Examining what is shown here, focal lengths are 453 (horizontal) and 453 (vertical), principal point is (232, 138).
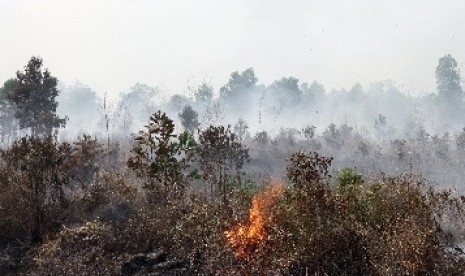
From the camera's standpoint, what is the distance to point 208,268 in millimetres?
9391

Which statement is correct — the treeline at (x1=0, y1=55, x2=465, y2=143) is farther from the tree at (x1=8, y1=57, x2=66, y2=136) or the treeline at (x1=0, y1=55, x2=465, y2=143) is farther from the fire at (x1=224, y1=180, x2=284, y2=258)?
the fire at (x1=224, y1=180, x2=284, y2=258)

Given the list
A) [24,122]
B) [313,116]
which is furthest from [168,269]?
[313,116]

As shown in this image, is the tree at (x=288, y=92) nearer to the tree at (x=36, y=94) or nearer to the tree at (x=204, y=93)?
the tree at (x=204, y=93)

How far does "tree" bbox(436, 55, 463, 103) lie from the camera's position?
92.5m

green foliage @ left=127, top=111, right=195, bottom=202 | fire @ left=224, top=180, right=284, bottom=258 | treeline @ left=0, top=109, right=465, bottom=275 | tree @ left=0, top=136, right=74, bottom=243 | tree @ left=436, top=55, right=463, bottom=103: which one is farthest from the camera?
tree @ left=436, top=55, right=463, bottom=103

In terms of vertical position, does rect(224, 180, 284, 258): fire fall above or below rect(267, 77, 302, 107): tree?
below

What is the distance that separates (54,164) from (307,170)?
27.0 ft

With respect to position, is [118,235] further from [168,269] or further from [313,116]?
[313,116]

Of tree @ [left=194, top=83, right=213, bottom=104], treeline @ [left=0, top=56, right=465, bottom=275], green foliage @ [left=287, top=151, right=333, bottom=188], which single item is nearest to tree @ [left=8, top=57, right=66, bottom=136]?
treeline @ [left=0, top=56, right=465, bottom=275]

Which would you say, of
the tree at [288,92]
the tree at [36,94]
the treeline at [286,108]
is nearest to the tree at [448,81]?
the treeline at [286,108]

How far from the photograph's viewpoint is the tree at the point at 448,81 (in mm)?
→ 92500

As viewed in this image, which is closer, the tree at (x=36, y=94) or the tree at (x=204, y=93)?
the tree at (x=36, y=94)

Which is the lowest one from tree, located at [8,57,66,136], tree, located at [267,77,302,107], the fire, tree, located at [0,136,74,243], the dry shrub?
the dry shrub

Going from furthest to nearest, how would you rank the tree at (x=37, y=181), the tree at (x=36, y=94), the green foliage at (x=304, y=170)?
the tree at (x=36, y=94), the tree at (x=37, y=181), the green foliage at (x=304, y=170)
